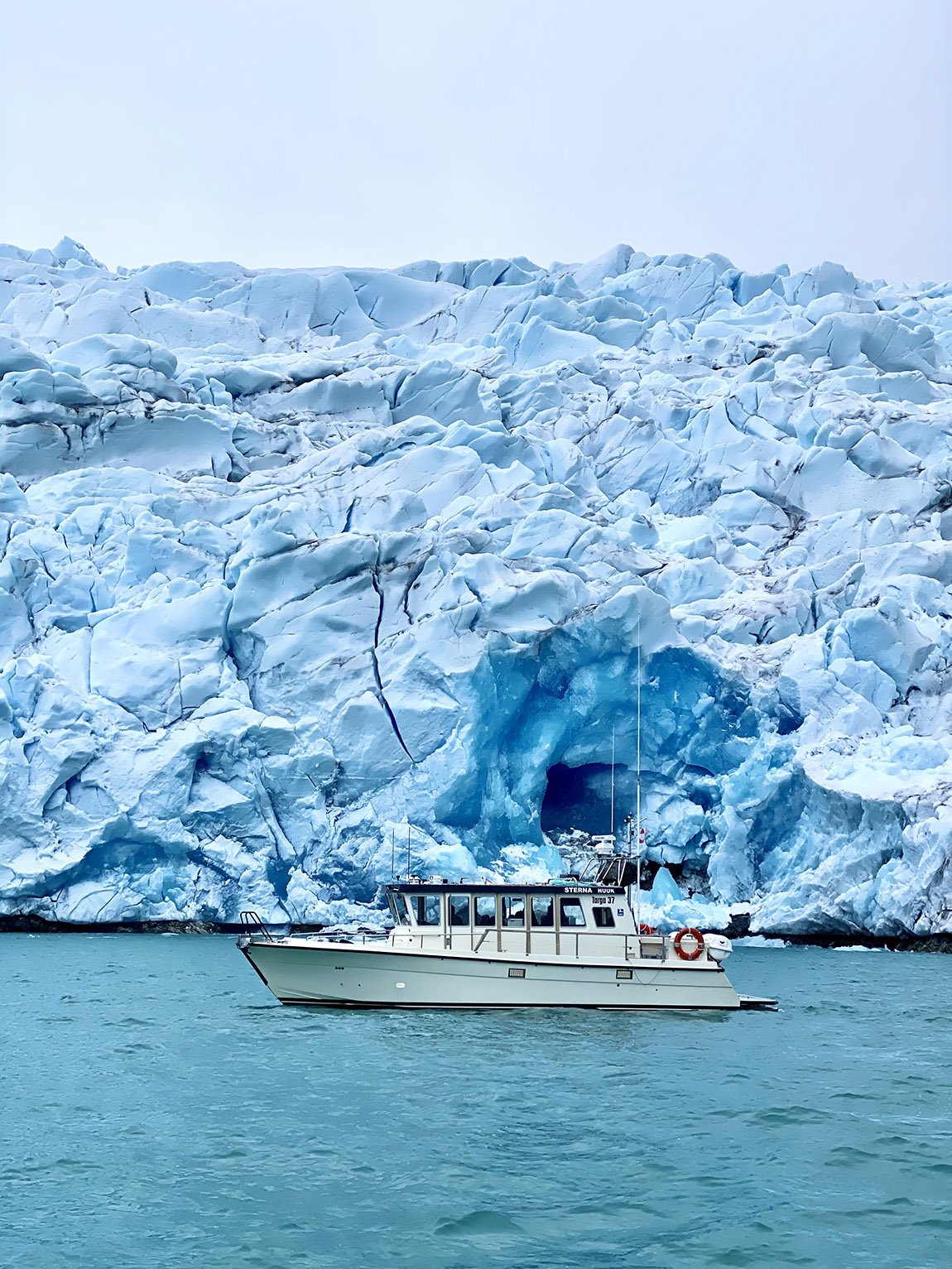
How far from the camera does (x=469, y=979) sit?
1555 cm

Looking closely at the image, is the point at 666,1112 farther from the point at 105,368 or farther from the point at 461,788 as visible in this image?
the point at 105,368

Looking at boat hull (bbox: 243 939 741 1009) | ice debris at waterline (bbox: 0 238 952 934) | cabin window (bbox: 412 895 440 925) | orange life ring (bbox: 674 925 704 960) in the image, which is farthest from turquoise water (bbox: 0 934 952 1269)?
ice debris at waterline (bbox: 0 238 952 934)

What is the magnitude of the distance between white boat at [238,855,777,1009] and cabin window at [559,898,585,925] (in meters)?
0.01

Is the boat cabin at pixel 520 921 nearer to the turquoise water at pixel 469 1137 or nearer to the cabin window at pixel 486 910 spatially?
the cabin window at pixel 486 910

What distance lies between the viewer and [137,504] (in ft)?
93.6

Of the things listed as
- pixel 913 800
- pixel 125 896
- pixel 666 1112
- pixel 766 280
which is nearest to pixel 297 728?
pixel 125 896

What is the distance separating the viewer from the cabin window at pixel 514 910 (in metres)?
16.1

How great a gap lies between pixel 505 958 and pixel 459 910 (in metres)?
0.95

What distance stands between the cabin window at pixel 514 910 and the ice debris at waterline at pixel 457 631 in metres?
7.88

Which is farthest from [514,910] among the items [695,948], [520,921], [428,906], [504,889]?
[695,948]

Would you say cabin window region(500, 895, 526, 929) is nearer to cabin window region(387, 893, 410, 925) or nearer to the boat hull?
the boat hull

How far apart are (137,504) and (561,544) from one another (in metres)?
9.49

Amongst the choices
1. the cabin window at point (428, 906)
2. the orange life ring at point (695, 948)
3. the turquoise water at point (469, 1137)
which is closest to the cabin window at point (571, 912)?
the turquoise water at point (469, 1137)

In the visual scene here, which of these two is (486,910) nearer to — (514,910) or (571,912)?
(514,910)
